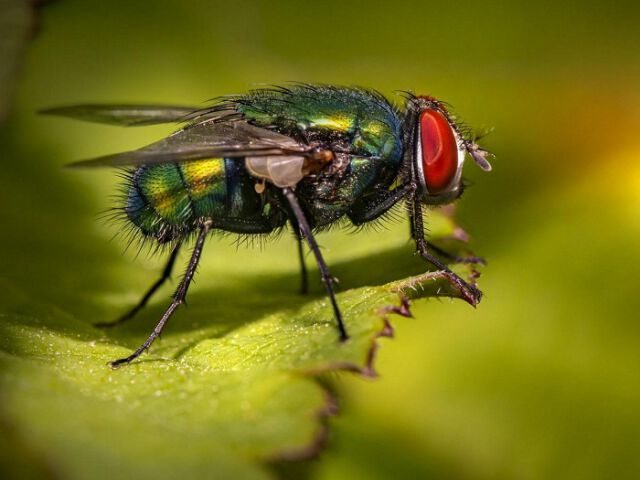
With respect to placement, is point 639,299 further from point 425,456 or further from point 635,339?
point 425,456

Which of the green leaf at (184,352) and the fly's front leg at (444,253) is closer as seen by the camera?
the green leaf at (184,352)

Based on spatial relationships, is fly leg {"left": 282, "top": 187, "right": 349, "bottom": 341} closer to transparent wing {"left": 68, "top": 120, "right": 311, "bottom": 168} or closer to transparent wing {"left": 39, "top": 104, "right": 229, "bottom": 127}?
transparent wing {"left": 68, "top": 120, "right": 311, "bottom": 168}

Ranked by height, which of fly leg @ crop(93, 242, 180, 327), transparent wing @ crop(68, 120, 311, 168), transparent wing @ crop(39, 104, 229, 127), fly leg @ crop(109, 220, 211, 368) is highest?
transparent wing @ crop(68, 120, 311, 168)

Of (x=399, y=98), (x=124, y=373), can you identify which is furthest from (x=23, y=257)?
(x=399, y=98)

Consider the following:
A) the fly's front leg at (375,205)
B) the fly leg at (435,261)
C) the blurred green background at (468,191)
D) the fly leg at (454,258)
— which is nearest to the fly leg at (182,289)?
the blurred green background at (468,191)

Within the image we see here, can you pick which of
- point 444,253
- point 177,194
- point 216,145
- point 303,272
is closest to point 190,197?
point 177,194

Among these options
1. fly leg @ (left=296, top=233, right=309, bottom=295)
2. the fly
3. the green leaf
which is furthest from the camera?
fly leg @ (left=296, top=233, right=309, bottom=295)

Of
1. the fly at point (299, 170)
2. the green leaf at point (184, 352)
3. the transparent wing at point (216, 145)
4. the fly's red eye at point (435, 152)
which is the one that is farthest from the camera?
the fly's red eye at point (435, 152)

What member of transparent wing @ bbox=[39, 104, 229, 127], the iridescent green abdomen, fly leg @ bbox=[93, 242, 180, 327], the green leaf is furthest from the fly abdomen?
transparent wing @ bbox=[39, 104, 229, 127]

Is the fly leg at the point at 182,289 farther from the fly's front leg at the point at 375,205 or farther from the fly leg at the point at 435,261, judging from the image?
the fly leg at the point at 435,261
